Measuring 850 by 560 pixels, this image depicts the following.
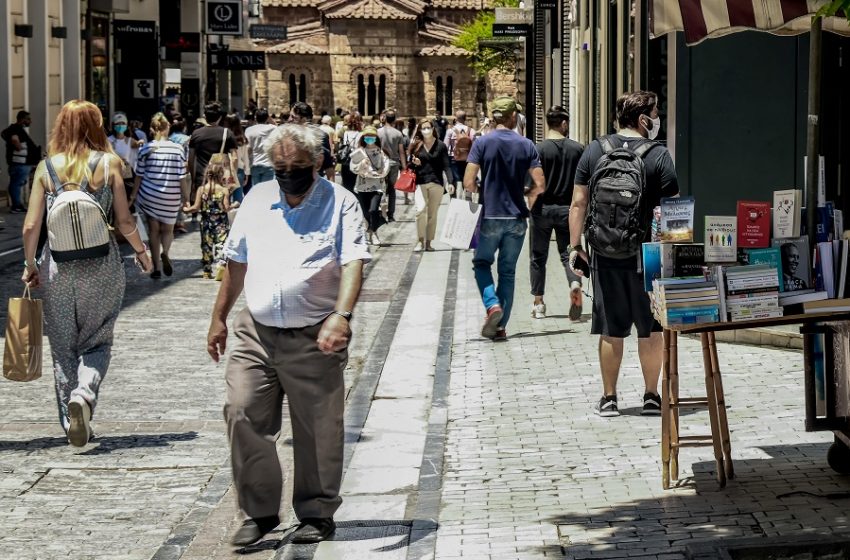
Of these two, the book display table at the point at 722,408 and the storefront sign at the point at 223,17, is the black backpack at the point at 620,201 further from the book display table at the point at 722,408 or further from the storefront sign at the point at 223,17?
the storefront sign at the point at 223,17

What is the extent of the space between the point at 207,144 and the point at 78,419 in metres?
9.79

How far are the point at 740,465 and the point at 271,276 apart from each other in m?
2.52

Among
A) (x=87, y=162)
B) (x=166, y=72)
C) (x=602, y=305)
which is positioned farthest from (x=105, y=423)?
(x=166, y=72)

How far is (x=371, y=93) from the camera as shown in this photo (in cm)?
12106

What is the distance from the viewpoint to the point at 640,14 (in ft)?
49.6

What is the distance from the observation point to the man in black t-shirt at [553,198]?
A: 1321cm

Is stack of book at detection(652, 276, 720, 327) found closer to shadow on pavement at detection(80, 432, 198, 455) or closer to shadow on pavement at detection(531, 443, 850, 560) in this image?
shadow on pavement at detection(531, 443, 850, 560)

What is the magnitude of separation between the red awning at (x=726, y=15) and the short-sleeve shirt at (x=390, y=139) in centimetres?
1549

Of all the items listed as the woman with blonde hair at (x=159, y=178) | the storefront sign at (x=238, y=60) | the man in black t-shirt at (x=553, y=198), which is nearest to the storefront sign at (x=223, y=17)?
the storefront sign at (x=238, y=60)

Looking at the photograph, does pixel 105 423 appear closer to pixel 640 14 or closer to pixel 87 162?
pixel 87 162

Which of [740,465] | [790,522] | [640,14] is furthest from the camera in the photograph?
[640,14]

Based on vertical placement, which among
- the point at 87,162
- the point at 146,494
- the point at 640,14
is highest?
the point at 640,14

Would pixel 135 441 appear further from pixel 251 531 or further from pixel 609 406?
pixel 609 406

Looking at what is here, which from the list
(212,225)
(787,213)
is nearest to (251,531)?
(787,213)
